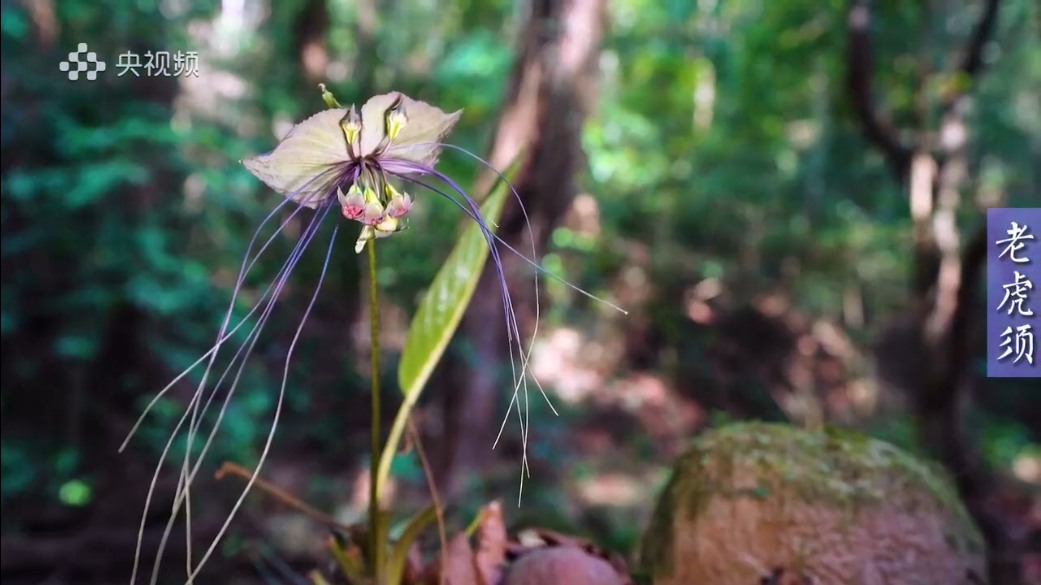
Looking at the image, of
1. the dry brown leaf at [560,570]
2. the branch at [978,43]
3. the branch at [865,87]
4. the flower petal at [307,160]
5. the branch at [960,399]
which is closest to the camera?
the flower petal at [307,160]

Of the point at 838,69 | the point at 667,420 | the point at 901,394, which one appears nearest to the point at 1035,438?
the point at 901,394

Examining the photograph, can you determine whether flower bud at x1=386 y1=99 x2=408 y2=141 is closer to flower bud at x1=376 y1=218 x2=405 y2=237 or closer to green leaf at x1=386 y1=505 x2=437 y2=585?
flower bud at x1=376 y1=218 x2=405 y2=237

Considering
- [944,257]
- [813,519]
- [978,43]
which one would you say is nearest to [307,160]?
[813,519]

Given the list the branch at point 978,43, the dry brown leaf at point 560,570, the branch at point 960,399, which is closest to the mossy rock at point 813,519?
the dry brown leaf at point 560,570

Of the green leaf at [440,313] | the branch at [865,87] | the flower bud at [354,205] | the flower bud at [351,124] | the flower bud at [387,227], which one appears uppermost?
the branch at [865,87]

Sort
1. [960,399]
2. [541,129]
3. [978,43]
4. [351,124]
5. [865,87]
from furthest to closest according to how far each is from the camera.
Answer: [865,87] → [978,43] → [960,399] → [541,129] → [351,124]

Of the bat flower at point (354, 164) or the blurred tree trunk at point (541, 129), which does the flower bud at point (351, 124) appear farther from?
the blurred tree trunk at point (541, 129)

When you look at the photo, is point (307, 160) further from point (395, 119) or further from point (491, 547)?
point (491, 547)
